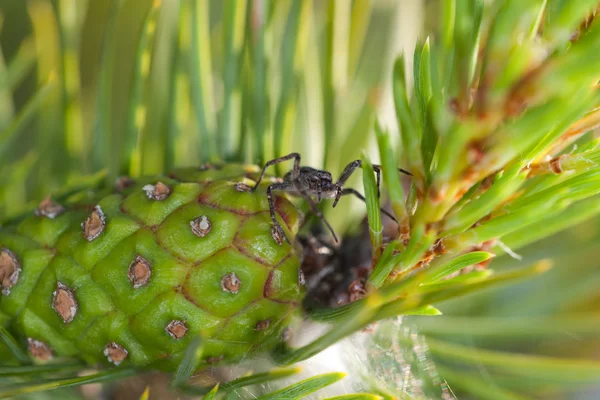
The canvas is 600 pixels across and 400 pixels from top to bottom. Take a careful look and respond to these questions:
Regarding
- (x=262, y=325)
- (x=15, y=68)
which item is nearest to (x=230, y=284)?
(x=262, y=325)

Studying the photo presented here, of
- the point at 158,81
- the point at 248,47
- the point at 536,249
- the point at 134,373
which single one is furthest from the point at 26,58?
the point at 536,249

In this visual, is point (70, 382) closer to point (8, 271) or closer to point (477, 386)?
point (8, 271)

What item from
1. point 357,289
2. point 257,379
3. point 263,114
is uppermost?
point 263,114

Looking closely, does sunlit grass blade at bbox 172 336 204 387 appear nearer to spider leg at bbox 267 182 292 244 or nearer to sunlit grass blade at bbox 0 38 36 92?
spider leg at bbox 267 182 292 244

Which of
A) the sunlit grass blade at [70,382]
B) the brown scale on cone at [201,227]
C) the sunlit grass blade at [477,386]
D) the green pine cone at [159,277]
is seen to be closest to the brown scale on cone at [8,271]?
the green pine cone at [159,277]

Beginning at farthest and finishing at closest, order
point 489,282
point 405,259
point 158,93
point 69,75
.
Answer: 1. point 158,93
2. point 69,75
3. point 405,259
4. point 489,282

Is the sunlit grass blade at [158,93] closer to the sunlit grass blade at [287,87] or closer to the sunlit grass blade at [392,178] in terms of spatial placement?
the sunlit grass blade at [287,87]
